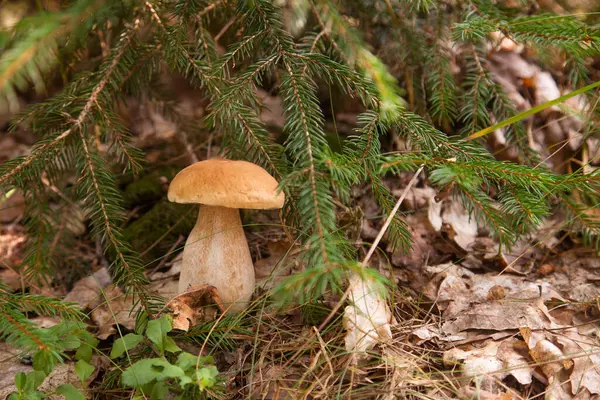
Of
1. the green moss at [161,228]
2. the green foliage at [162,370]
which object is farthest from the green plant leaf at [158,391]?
the green moss at [161,228]

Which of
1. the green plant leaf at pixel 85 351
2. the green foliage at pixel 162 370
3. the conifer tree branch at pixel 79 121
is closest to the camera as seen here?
the green foliage at pixel 162 370

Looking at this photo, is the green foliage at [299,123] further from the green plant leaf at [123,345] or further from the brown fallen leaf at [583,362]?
the brown fallen leaf at [583,362]

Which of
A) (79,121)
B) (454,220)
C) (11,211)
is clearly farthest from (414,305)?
(11,211)

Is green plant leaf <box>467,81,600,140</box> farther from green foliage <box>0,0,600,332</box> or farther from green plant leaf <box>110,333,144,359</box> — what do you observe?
green plant leaf <box>110,333,144,359</box>

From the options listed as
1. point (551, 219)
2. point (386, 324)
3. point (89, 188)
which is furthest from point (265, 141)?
point (551, 219)

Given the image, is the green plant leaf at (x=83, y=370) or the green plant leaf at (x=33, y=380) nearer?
the green plant leaf at (x=33, y=380)

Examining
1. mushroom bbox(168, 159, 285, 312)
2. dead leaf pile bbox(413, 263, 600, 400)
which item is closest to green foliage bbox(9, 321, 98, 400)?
mushroom bbox(168, 159, 285, 312)

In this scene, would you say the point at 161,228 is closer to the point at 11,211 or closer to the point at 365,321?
the point at 11,211
